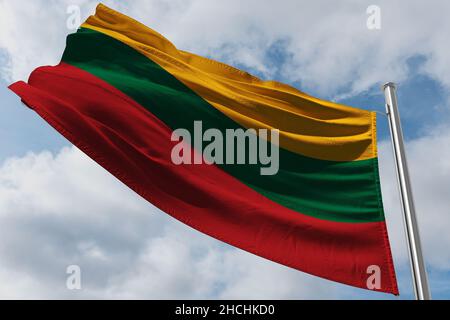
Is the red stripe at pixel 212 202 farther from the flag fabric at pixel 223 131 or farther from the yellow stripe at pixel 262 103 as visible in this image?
the yellow stripe at pixel 262 103

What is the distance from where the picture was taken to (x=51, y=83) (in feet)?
29.3

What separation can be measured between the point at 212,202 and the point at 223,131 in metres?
1.35

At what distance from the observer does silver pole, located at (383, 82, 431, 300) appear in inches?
271

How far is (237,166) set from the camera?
8.71 metres

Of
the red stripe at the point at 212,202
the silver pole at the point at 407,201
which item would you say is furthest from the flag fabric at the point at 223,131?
the silver pole at the point at 407,201

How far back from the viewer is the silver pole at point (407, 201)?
689 centimetres

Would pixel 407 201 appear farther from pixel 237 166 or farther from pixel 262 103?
pixel 262 103

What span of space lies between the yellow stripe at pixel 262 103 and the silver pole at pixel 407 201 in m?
0.62

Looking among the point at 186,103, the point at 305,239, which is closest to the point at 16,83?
the point at 186,103
